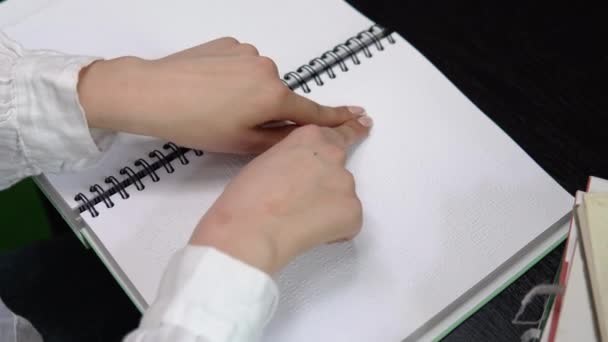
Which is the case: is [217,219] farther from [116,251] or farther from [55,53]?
[55,53]

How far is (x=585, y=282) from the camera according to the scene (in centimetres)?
49

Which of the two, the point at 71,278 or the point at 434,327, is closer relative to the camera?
the point at 434,327

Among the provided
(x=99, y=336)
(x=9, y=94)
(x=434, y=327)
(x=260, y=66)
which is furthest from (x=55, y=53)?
(x=434, y=327)

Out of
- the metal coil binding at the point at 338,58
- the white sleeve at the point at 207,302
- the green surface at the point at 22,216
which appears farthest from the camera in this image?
the green surface at the point at 22,216

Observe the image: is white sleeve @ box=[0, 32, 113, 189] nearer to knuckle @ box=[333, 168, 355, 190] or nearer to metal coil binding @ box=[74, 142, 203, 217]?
metal coil binding @ box=[74, 142, 203, 217]

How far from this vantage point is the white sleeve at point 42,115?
58cm

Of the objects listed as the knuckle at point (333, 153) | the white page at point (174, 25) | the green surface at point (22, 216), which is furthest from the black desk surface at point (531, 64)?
the green surface at point (22, 216)

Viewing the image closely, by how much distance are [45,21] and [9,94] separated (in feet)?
0.58

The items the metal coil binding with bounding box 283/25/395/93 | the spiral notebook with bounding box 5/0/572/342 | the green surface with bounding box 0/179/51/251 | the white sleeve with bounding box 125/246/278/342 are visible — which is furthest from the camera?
the green surface with bounding box 0/179/51/251

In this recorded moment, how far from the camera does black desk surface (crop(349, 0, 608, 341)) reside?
0.72 meters

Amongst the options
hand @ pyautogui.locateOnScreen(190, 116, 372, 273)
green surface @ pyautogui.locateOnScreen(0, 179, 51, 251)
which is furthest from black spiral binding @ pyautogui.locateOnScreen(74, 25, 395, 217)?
green surface @ pyautogui.locateOnScreen(0, 179, 51, 251)

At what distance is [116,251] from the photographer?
1.89 feet

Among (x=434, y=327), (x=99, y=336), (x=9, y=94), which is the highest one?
(x=9, y=94)

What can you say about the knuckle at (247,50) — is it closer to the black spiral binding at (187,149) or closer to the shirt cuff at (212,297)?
the black spiral binding at (187,149)
